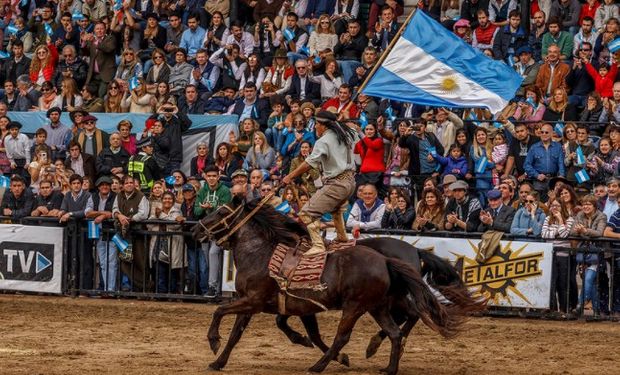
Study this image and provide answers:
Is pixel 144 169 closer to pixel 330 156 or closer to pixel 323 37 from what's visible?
pixel 323 37

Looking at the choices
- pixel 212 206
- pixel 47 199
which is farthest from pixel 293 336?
pixel 47 199

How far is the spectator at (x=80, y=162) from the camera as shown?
2383 centimetres

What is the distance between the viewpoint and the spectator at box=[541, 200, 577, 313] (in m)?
18.3

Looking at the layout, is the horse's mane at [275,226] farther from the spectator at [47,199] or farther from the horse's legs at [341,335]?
the spectator at [47,199]

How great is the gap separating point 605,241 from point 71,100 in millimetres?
12436

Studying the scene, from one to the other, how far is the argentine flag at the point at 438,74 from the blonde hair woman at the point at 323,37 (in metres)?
7.64

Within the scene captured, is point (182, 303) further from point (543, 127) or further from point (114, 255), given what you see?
point (543, 127)

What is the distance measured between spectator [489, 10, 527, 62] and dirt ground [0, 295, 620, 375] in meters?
6.64

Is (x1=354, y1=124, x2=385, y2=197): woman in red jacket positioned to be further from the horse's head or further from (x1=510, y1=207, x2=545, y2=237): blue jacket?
the horse's head

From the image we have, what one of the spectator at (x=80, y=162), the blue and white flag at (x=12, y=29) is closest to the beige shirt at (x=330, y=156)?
the spectator at (x=80, y=162)

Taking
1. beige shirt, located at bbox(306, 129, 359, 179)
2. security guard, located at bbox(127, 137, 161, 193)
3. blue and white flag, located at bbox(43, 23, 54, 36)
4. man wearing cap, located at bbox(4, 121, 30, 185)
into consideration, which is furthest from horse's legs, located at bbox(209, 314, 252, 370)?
blue and white flag, located at bbox(43, 23, 54, 36)

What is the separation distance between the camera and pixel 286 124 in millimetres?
23188

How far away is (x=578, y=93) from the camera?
22578mm

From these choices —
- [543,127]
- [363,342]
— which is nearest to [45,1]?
[543,127]
